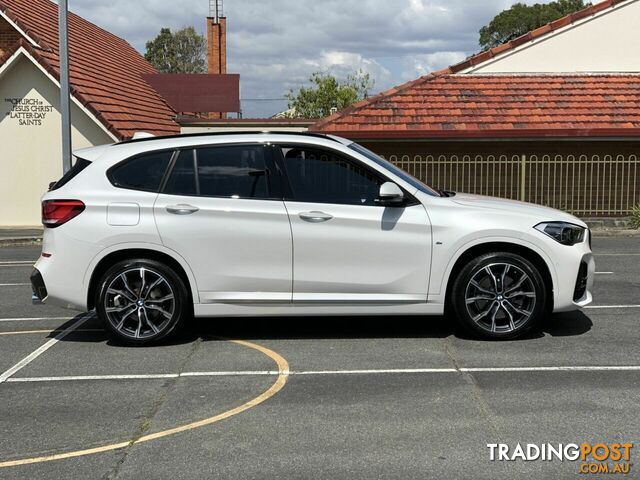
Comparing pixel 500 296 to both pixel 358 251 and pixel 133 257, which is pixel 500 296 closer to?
pixel 358 251

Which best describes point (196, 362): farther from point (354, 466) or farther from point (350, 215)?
point (354, 466)

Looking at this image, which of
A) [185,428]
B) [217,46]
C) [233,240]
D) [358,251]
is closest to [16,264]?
[233,240]

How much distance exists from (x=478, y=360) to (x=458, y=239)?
103 centimetres

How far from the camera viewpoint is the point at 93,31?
105ft

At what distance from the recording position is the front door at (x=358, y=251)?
21.8ft

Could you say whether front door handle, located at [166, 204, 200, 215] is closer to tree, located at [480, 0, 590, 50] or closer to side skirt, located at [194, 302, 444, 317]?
side skirt, located at [194, 302, 444, 317]

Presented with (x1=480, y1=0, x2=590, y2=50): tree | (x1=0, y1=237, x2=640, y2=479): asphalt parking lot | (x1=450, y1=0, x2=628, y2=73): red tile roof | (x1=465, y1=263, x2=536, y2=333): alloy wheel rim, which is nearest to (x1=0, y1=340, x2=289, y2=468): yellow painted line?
(x1=0, y1=237, x2=640, y2=479): asphalt parking lot

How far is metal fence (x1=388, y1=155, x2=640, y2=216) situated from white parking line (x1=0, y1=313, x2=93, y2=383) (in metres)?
12.1

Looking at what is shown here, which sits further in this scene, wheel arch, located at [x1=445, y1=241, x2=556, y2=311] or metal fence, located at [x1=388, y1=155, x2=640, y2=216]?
metal fence, located at [x1=388, y1=155, x2=640, y2=216]

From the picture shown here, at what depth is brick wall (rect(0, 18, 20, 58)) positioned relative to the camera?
22219 millimetres

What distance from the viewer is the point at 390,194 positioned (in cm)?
657

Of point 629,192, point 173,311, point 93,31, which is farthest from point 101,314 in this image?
point 93,31

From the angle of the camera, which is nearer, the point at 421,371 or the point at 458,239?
the point at 421,371

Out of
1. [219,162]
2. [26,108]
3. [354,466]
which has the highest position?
[26,108]
